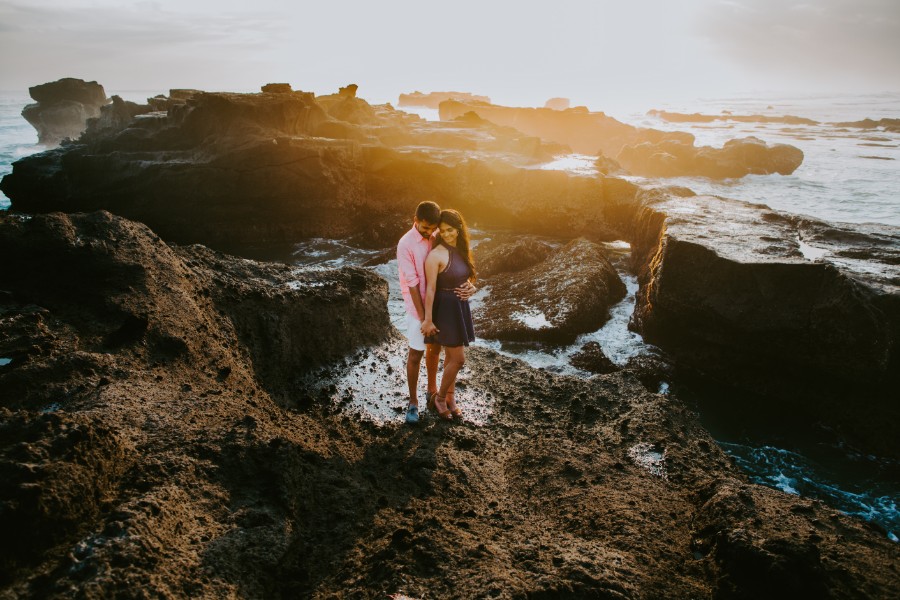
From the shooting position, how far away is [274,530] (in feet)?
9.23

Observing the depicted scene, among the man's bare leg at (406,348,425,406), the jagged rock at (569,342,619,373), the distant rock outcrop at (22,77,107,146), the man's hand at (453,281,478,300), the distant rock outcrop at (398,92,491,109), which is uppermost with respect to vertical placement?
the distant rock outcrop at (398,92,491,109)

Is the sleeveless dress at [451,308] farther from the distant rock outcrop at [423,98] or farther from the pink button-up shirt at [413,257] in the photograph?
the distant rock outcrop at [423,98]

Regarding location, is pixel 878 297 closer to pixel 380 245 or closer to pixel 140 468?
pixel 140 468

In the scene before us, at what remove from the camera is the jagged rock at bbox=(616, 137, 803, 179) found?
26.9 meters

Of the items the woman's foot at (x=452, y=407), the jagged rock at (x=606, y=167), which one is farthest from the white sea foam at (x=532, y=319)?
the jagged rock at (x=606, y=167)

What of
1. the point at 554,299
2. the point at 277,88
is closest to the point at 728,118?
the point at 277,88

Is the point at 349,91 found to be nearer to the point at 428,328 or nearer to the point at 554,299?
the point at 554,299

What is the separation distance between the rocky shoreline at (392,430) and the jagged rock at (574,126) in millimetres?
34944

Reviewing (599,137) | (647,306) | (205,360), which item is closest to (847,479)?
(647,306)

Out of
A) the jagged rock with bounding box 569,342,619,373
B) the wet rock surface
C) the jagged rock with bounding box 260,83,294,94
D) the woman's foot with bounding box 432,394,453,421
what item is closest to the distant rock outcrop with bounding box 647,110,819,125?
the jagged rock with bounding box 260,83,294,94

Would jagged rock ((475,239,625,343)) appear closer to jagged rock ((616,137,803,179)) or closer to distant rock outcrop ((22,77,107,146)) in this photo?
jagged rock ((616,137,803,179))

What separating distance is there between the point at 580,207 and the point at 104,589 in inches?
566

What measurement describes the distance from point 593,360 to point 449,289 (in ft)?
14.2

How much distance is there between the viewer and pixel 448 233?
4.32m
